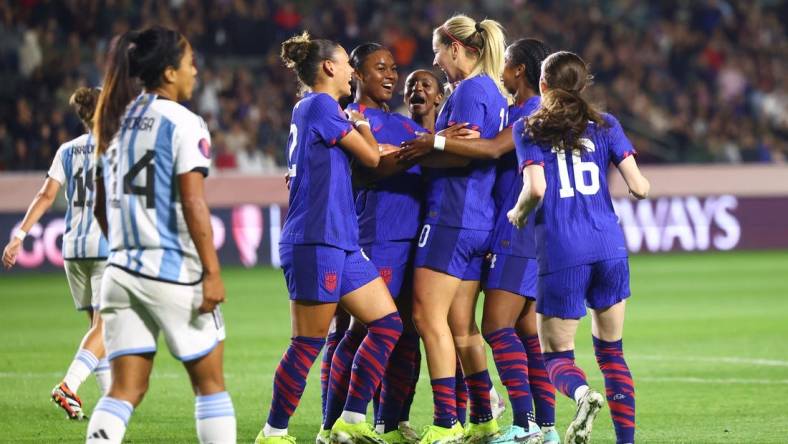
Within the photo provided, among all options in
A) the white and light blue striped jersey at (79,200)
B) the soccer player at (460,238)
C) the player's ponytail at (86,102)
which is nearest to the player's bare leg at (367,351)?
the soccer player at (460,238)

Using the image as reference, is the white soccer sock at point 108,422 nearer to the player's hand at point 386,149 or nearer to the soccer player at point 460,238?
the soccer player at point 460,238

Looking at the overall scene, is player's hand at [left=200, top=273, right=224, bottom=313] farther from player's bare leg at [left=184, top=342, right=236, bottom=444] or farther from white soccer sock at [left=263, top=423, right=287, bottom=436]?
white soccer sock at [left=263, top=423, right=287, bottom=436]

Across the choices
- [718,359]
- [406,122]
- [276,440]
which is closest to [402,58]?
[718,359]

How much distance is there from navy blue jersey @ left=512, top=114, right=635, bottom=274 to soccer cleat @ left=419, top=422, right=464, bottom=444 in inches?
41.6

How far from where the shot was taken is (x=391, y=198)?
7332 millimetres

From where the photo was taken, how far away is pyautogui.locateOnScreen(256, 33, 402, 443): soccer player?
21.8 ft

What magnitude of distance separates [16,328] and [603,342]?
28.6 ft

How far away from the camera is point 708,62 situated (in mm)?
27375

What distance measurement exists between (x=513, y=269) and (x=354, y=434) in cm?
126

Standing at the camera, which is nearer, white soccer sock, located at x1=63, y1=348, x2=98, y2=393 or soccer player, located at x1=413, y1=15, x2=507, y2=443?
soccer player, located at x1=413, y1=15, x2=507, y2=443

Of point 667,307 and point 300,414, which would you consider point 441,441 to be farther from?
point 667,307

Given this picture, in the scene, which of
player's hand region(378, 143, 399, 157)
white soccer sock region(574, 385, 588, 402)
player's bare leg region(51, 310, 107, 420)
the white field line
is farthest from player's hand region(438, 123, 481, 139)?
the white field line

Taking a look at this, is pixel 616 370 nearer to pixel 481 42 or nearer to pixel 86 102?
pixel 481 42

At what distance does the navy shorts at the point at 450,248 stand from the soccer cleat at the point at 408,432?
3.30 ft
